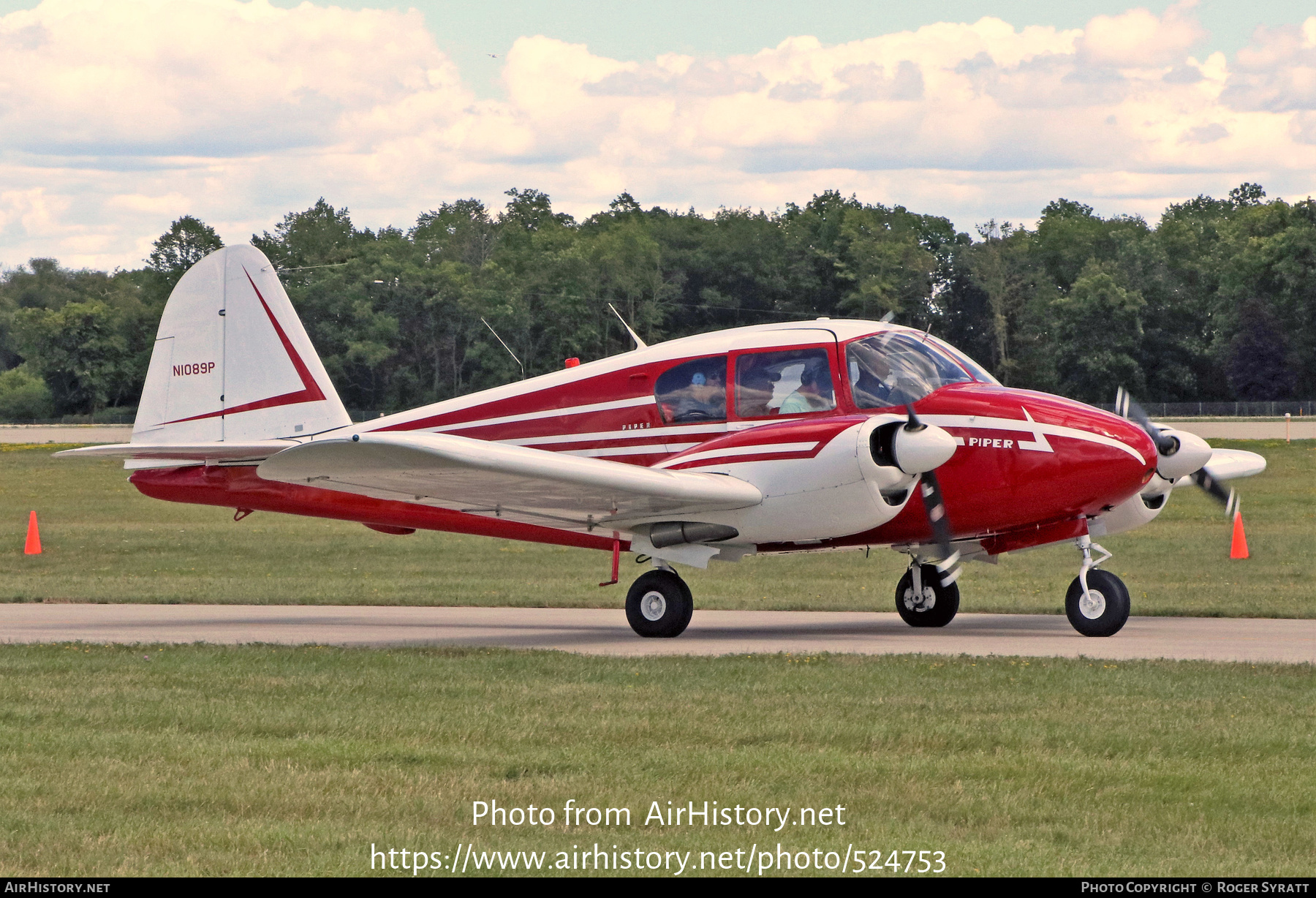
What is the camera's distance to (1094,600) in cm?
1488

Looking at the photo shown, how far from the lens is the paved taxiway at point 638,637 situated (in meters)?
14.1

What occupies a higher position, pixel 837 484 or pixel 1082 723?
pixel 837 484

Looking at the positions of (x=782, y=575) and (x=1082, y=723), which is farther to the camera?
(x=782, y=575)

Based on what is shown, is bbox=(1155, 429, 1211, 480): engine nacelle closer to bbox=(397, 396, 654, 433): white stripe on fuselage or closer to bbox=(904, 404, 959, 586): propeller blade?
bbox=(904, 404, 959, 586): propeller blade

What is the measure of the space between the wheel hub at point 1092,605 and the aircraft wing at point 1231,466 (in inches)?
83.5

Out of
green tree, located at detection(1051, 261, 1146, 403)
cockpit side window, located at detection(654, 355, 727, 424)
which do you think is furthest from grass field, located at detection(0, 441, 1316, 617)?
green tree, located at detection(1051, 261, 1146, 403)

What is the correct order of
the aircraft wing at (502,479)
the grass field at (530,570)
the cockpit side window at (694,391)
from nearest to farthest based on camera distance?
1. the aircraft wing at (502,479)
2. the cockpit side window at (694,391)
3. the grass field at (530,570)

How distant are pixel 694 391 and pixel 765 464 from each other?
1415 mm

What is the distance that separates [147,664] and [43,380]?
9525 cm

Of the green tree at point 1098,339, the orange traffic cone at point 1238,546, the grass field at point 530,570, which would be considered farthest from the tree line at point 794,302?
the orange traffic cone at point 1238,546

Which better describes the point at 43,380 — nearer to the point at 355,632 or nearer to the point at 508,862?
the point at 355,632

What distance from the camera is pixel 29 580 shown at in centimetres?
2314

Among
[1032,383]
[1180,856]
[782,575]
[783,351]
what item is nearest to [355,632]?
[783,351]

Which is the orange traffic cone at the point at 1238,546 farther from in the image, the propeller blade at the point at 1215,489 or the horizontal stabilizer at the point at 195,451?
the horizontal stabilizer at the point at 195,451
